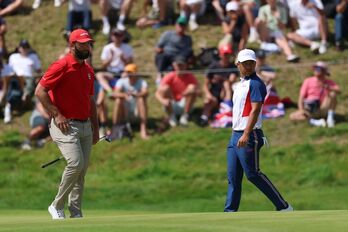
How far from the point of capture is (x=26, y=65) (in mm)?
21625

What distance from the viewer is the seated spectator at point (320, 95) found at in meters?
19.9

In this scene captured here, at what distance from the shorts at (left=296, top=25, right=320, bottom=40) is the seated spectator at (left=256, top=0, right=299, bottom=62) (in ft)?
1.41

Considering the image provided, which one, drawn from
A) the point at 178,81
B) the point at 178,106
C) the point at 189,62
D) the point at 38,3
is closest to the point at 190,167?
the point at 178,106

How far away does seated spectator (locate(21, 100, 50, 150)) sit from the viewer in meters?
20.8

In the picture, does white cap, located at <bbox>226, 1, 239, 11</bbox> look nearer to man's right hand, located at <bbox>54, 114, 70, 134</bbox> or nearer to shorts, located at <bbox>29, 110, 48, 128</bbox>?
shorts, located at <bbox>29, 110, 48, 128</bbox>

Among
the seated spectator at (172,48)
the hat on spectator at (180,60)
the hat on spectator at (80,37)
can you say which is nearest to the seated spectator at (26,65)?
the seated spectator at (172,48)

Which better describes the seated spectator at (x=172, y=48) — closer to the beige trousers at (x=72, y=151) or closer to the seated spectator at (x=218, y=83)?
the seated spectator at (x=218, y=83)

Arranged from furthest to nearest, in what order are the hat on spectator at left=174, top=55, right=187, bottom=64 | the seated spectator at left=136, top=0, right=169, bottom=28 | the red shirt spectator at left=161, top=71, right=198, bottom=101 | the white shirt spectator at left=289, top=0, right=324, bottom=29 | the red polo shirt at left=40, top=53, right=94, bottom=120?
1. the seated spectator at left=136, top=0, right=169, bottom=28
2. the white shirt spectator at left=289, top=0, right=324, bottom=29
3. the hat on spectator at left=174, top=55, right=187, bottom=64
4. the red shirt spectator at left=161, top=71, right=198, bottom=101
5. the red polo shirt at left=40, top=53, right=94, bottom=120

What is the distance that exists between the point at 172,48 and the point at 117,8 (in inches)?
138

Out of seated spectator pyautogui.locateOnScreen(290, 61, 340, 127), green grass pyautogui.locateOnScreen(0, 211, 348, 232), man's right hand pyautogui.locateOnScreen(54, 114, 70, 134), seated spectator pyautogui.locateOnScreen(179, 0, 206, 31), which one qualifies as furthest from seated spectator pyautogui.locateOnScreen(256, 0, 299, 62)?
green grass pyautogui.locateOnScreen(0, 211, 348, 232)

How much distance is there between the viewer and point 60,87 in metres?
12.1

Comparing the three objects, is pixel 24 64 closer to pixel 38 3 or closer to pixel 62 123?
pixel 38 3

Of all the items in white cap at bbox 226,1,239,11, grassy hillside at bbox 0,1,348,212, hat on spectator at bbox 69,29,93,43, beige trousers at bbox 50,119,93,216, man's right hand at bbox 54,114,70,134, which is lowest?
grassy hillside at bbox 0,1,348,212

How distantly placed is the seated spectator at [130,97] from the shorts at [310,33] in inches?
158
